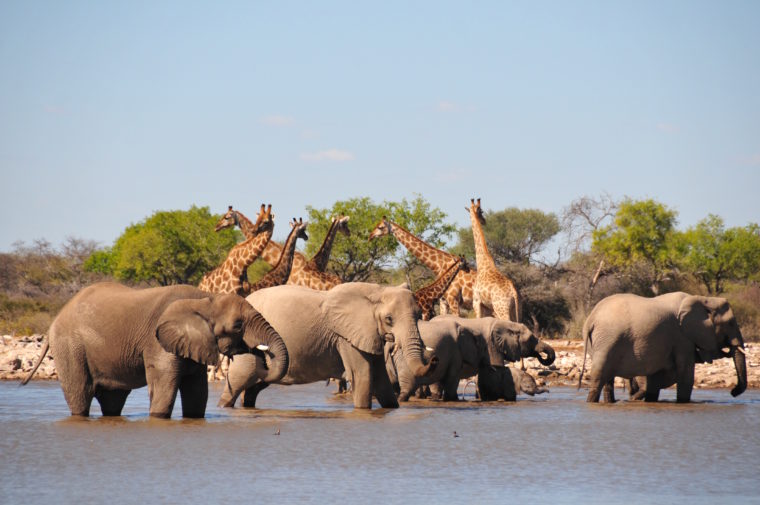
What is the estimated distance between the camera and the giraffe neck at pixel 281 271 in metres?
25.1

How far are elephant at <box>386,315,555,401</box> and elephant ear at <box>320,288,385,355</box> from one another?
1445mm

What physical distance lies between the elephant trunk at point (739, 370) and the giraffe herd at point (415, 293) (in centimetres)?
715

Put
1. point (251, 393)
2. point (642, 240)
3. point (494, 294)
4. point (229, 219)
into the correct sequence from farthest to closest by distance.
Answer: point (642, 240) < point (229, 219) < point (494, 294) < point (251, 393)

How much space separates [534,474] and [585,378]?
45.1 ft

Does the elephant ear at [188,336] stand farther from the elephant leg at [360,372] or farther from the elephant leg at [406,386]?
the elephant leg at [406,386]

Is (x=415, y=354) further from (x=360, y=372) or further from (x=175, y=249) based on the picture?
(x=175, y=249)

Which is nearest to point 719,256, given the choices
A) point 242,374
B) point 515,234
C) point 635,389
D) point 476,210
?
point 515,234

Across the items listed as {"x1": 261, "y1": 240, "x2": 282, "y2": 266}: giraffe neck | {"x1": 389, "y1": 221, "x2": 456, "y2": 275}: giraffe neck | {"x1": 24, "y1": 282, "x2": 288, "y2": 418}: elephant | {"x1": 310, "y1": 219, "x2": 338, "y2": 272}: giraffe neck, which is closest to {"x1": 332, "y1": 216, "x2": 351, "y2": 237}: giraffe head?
{"x1": 310, "y1": 219, "x2": 338, "y2": 272}: giraffe neck

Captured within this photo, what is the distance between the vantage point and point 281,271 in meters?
25.3

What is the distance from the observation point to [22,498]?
8836mm

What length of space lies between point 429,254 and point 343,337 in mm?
13415

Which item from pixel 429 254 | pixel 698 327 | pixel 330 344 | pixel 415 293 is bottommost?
pixel 330 344

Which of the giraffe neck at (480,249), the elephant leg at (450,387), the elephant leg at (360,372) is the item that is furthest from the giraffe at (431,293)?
the elephant leg at (360,372)

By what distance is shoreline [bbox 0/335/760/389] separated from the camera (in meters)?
22.7
